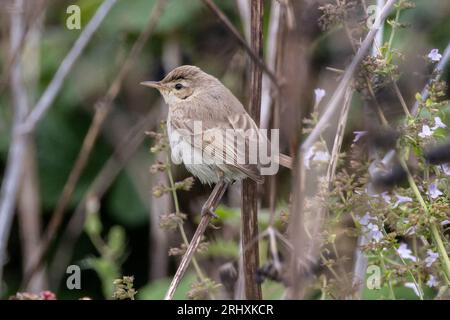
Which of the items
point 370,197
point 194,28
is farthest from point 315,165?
point 194,28

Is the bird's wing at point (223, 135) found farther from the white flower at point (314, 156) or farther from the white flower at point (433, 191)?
the white flower at point (433, 191)

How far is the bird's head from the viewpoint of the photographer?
2990 millimetres

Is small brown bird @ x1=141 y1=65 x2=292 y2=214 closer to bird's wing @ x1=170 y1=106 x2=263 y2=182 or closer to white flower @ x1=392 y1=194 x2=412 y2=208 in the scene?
bird's wing @ x1=170 y1=106 x2=263 y2=182

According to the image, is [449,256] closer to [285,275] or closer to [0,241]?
[285,275]

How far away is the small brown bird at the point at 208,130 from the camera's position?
2.62m

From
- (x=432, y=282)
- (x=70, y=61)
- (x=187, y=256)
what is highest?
(x=70, y=61)

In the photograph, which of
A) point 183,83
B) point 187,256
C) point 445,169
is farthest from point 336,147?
point 183,83

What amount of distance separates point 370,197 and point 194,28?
2.24 meters

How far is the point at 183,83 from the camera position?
3027 millimetres

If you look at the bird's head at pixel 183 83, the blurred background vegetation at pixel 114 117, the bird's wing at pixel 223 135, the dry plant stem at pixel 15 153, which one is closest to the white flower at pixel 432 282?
the bird's wing at pixel 223 135

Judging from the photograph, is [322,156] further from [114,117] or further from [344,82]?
[114,117]

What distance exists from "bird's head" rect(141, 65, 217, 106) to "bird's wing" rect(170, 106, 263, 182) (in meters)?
0.11

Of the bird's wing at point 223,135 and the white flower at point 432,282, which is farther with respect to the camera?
the bird's wing at point 223,135

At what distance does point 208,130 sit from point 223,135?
111 mm
